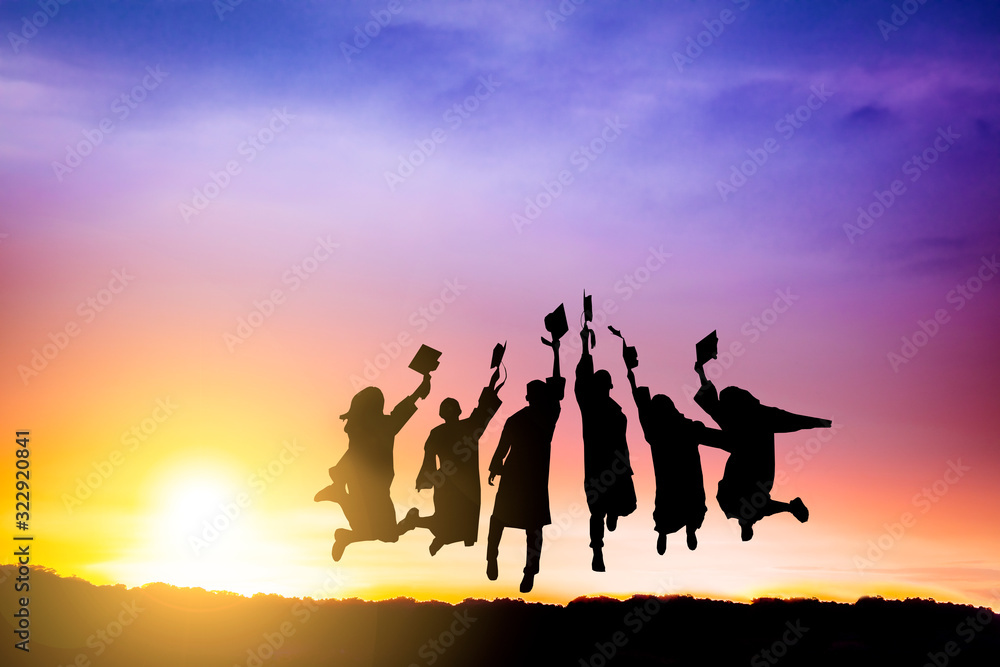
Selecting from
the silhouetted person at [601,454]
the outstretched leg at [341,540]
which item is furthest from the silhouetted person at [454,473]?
the silhouetted person at [601,454]

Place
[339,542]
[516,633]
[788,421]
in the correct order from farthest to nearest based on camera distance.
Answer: [516,633]
[788,421]
[339,542]

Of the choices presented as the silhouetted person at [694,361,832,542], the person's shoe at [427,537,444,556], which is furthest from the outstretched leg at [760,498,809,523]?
the person's shoe at [427,537,444,556]

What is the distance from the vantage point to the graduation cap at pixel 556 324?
1552 cm

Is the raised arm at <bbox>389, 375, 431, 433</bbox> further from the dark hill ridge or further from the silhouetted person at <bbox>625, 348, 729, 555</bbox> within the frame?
the dark hill ridge

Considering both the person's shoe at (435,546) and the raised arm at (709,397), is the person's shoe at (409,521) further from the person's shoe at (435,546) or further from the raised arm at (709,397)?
the raised arm at (709,397)

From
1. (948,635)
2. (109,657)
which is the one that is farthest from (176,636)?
(948,635)

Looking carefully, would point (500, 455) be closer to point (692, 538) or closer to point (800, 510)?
point (692, 538)

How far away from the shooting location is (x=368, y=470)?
15.6m

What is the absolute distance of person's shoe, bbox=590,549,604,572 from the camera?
15273mm

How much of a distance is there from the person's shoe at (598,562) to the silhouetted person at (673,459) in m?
1.12

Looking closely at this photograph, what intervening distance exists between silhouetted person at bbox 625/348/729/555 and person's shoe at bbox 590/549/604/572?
1.12 metres

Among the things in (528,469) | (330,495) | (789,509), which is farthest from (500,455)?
(789,509)

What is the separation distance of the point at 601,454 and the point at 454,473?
2.51 metres

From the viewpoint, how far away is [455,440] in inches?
627
